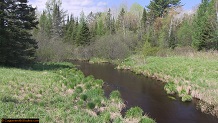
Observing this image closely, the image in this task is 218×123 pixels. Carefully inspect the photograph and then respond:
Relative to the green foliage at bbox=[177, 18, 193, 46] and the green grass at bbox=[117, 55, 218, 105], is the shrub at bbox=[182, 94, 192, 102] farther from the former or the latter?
the green foliage at bbox=[177, 18, 193, 46]

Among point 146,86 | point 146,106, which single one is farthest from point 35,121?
point 146,86

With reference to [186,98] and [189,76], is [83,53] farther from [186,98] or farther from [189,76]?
[186,98]

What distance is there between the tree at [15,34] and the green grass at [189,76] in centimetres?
1242

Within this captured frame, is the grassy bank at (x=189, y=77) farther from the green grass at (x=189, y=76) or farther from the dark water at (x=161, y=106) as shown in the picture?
A: the dark water at (x=161, y=106)

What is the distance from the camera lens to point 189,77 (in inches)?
713

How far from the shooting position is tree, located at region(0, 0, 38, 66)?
1903 centimetres

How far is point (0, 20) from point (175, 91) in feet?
50.3

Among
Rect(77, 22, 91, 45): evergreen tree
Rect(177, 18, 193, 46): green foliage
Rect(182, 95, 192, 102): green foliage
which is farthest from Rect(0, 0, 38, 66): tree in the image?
Rect(177, 18, 193, 46): green foliage

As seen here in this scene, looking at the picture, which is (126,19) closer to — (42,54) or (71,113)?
(42,54)

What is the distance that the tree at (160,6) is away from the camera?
47.5 meters

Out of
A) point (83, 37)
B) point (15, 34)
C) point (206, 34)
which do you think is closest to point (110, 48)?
point (83, 37)

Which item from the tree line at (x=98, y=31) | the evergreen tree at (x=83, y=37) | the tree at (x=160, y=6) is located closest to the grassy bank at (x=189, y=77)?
the tree line at (x=98, y=31)

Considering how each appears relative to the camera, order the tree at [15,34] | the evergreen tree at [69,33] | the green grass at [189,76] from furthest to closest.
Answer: the evergreen tree at [69,33], the tree at [15,34], the green grass at [189,76]

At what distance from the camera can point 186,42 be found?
125 feet
